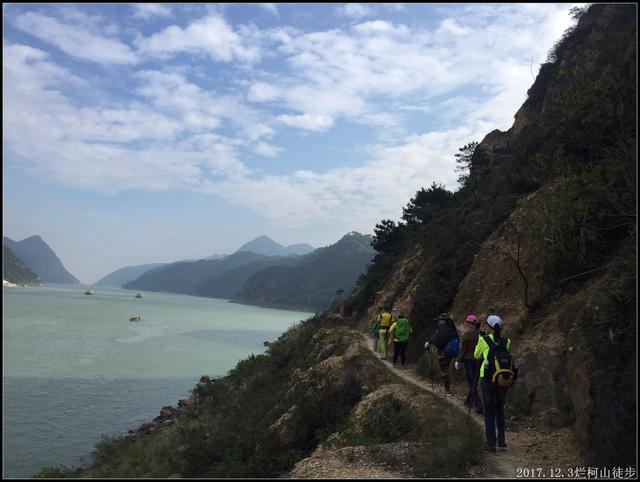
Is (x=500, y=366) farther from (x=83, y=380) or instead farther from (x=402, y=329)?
(x=83, y=380)

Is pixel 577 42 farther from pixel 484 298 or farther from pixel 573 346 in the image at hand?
pixel 573 346

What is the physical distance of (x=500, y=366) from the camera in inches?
299

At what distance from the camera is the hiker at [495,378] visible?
7.57 metres

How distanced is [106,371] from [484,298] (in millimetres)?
31832

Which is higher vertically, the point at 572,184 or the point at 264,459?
the point at 572,184

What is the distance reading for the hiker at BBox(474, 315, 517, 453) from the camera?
298 inches

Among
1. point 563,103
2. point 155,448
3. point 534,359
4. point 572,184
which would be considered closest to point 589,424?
point 534,359

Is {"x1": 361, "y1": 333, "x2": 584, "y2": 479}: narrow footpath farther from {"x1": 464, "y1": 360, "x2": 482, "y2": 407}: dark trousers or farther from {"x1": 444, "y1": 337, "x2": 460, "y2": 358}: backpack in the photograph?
{"x1": 444, "y1": 337, "x2": 460, "y2": 358}: backpack

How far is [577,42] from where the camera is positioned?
31.0 m

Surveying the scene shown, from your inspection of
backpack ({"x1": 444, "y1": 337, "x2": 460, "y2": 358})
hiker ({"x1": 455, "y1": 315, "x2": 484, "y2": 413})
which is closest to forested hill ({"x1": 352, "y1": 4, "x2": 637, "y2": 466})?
hiker ({"x1": 455, "y1": 315, "x2": 484, "y2": 413})

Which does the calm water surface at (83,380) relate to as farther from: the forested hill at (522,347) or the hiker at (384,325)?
the hiker at (384,325)

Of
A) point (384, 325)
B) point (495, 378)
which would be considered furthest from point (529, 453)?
point (384, 325)

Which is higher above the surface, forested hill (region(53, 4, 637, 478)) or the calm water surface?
forested hill (region(53, 4, 637, 478))

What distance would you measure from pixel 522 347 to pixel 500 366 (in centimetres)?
409
